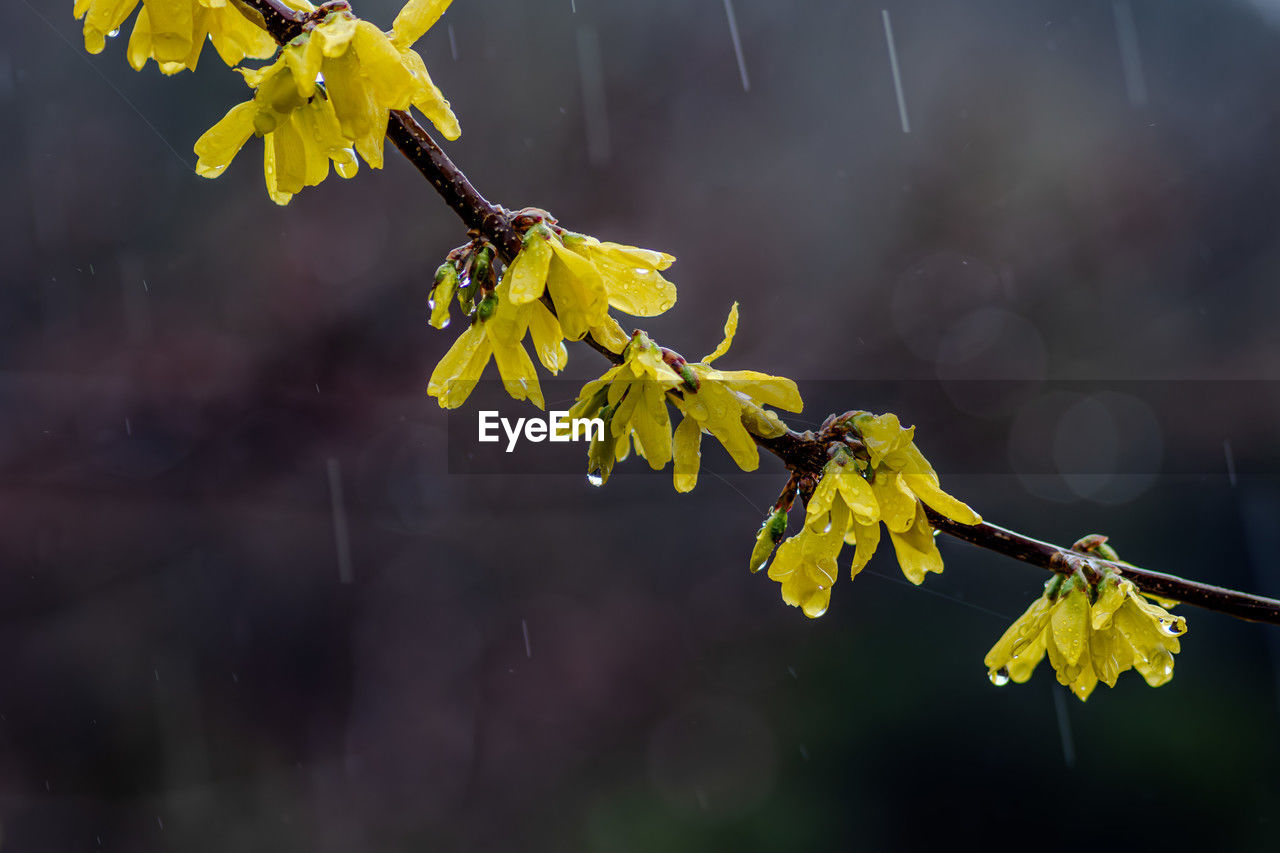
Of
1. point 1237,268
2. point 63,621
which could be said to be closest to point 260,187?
point 63,621

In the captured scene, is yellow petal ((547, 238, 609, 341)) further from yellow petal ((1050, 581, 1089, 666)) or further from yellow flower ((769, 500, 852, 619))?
yellow petal ((1050, 581, 1089, 666))

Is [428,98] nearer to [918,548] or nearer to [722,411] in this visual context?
[722,411]

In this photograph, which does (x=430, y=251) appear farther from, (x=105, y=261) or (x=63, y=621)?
(x=63, y=621)

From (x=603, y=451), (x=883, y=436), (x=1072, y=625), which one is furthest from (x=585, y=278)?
(x=1072, y=625)

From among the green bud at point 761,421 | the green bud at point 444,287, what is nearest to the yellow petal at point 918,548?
the green bud at point 761,421

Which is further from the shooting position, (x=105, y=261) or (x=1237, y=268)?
(x=1237, y=268)

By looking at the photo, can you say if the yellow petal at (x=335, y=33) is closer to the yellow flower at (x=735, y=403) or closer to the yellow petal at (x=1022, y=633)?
the yellow flower at (x=735, y=403)

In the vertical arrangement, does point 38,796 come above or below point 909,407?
below

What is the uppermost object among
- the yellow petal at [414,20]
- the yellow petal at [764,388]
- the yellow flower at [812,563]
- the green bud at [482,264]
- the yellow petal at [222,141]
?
the yellow petal at [414,20]
